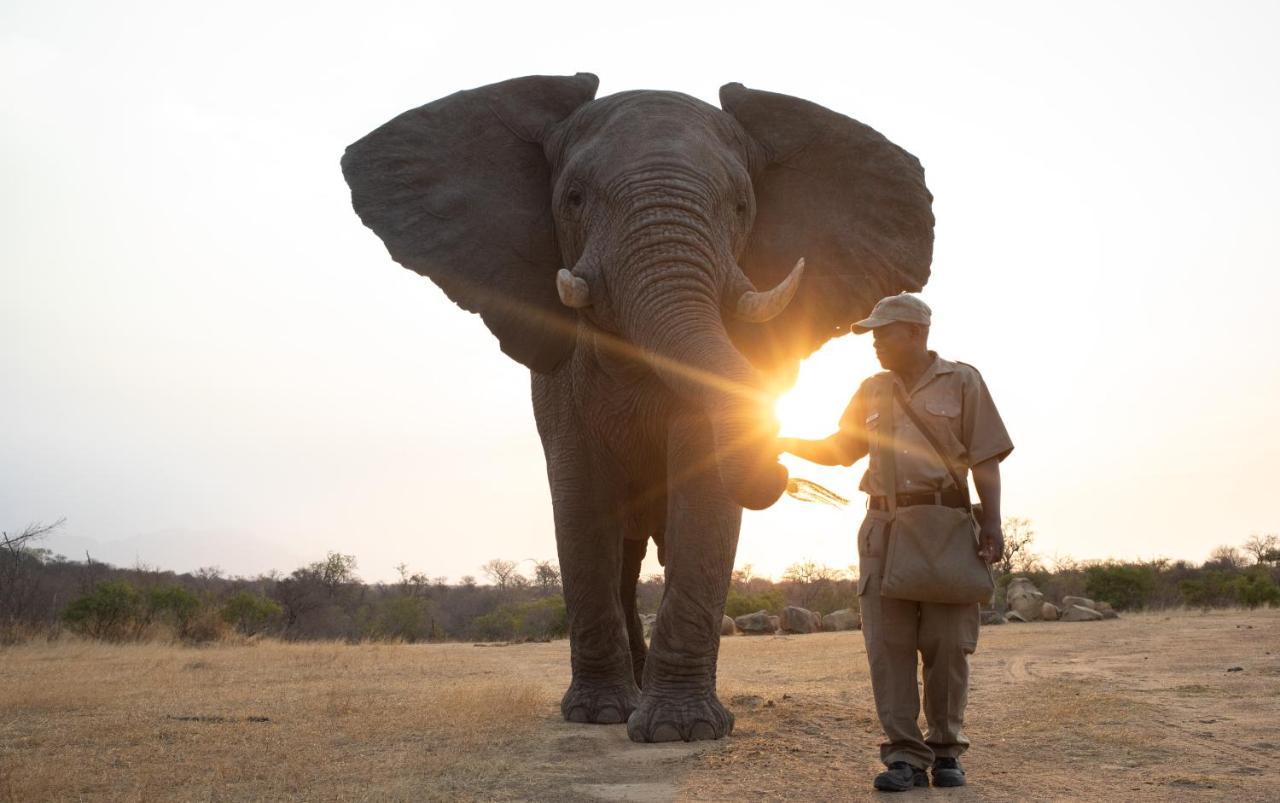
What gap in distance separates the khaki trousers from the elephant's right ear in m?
3.06

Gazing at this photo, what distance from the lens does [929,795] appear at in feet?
15.3

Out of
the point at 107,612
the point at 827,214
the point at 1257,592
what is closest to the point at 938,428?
the point at 827,214

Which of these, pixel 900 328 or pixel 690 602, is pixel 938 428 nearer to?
pixel 900 328

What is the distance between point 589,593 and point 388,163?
311cm

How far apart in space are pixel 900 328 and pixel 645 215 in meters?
2.04

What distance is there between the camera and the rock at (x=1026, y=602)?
24.2 m

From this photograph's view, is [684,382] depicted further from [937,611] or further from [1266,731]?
[1266,731]

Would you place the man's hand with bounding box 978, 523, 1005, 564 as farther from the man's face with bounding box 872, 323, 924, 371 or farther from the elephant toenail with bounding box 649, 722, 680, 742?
the elephant toenail with bounding box 649, 722, 680, 742

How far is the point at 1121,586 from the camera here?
2973 centimetres

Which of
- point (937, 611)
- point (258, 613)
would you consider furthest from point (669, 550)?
point (258, 613)

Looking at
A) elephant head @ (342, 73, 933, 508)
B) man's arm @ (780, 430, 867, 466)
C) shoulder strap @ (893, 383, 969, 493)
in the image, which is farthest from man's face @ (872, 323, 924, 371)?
elephant head @ (342, 73, 933, 508)

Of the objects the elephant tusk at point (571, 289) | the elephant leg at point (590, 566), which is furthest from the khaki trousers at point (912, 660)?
the elephant leg at point (590, 566)

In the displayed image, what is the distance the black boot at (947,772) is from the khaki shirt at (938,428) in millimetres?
1108

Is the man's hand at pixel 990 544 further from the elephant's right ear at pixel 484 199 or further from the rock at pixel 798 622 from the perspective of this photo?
the rock at pixel 798 622
